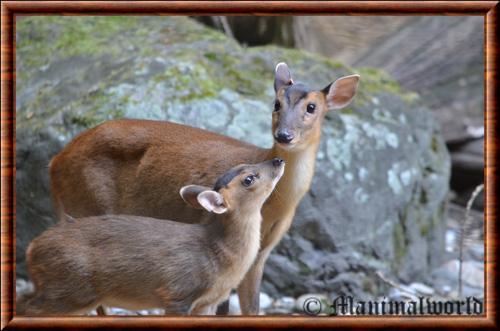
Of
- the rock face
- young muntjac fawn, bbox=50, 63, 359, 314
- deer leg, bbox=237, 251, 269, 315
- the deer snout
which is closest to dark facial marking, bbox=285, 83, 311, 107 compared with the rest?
the deer snout

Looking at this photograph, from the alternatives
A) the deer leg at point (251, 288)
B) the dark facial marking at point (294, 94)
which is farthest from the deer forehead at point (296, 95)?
the deer leg at point (251, 288)

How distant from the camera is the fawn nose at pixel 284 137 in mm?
4943

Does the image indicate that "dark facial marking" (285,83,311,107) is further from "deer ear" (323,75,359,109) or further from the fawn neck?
the fawn neck

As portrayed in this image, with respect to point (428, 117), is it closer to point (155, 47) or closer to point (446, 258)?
point (446, 258)

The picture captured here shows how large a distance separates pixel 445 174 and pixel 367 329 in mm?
3915

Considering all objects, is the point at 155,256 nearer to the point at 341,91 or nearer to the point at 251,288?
the point at 251,288

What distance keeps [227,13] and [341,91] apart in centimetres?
88

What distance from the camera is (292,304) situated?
7.00m

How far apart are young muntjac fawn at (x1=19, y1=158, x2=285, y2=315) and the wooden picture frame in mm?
167

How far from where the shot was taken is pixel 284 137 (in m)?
4.95

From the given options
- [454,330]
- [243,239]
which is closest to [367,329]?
[454,330]

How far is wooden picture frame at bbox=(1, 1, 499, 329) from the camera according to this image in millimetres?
4613

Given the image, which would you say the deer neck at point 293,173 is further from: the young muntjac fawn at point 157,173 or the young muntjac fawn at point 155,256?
the young muntjac fawn at point 155,256

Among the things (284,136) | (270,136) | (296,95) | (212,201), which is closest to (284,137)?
(284,136)
